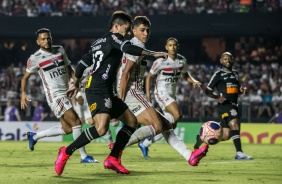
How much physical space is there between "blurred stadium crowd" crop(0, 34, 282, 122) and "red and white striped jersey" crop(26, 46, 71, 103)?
14.0 m

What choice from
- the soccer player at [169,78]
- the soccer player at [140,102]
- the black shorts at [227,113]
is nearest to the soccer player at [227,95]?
the black shorts at [227,113]

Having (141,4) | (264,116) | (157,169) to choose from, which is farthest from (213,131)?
(141,4)

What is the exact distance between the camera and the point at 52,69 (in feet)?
45.2

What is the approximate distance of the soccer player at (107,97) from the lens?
10.0 m

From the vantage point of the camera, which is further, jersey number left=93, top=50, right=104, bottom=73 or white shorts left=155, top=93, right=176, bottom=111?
white shorts left=155, top=93, right=176, bottom=111

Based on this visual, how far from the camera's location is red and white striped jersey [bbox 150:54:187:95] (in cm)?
1634

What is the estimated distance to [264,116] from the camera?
88.8 feet

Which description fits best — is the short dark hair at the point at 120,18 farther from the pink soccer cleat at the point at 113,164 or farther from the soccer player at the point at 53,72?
the soccer player at the point at 53,72

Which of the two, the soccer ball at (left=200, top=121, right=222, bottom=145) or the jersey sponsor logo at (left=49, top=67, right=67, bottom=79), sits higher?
the jersey sponsor logo at (left=49, top=67, right=67, bottom=79)

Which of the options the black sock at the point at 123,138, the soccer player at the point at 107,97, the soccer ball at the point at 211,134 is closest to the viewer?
the soccer player at the point at 107,97

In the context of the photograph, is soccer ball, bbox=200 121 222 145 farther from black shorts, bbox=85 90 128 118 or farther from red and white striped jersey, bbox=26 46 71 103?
red and white striped jersey, bbox=26 46 71 103

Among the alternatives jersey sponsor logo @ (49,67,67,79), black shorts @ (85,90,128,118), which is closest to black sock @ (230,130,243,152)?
jersey sponsor logo @ (49,67,67,79)

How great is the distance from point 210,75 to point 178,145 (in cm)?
2247

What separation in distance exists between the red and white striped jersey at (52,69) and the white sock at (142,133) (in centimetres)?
293
